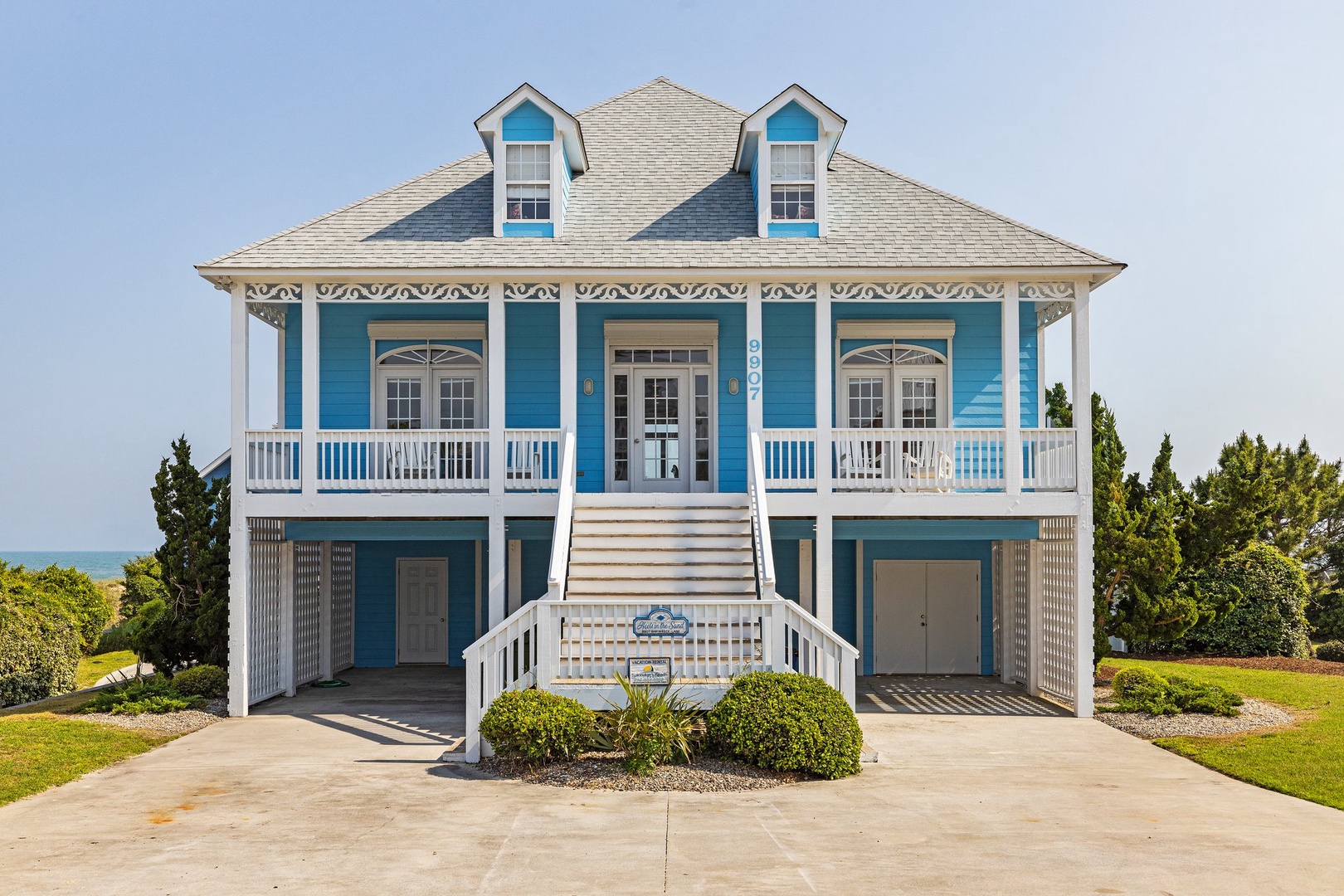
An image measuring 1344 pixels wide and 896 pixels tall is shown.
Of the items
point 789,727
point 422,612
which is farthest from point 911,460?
point 422,612

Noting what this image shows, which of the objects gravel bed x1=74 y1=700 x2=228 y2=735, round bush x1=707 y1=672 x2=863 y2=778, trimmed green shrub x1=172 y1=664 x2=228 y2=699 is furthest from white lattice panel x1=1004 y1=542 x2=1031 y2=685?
trimmed green shrub x1=172 y1=664 x2=228 y2=699

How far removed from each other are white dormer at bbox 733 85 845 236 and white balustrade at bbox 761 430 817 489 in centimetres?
324

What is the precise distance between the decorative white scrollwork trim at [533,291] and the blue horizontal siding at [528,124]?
2829mm

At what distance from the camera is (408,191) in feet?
55.0

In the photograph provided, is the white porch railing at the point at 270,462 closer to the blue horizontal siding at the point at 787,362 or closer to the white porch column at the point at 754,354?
the white porch column at the point at 754,354

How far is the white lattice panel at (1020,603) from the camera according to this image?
15953mm

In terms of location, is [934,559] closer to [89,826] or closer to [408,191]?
[408,191]

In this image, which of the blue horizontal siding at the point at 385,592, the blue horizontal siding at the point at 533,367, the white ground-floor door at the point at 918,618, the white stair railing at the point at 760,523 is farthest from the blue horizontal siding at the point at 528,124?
the white ground-floor door at the point at 918,618

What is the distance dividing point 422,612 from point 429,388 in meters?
4.15

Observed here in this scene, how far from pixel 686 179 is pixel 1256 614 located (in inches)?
547

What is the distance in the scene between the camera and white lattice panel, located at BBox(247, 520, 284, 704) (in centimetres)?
1456

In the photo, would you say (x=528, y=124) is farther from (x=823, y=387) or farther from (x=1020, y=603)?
(x=1020, y=603)

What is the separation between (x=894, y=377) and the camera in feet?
55.6

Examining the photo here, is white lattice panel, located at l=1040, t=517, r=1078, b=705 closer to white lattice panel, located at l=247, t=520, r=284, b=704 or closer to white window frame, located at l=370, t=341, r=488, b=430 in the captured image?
white window frame, located at l=370, t=341, r=488, b=430
